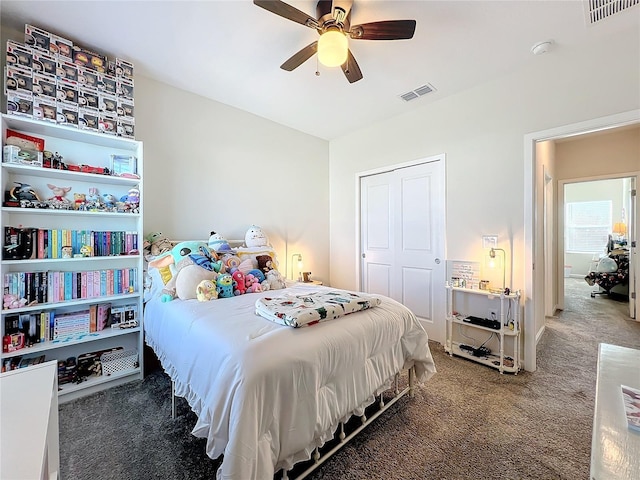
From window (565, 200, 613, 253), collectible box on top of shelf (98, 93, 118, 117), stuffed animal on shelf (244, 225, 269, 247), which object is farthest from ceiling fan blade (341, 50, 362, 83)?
window (565, 200, 613, 253)

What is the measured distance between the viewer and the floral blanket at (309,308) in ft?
4.77

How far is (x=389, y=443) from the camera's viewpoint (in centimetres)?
161

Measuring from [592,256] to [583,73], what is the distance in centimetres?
713

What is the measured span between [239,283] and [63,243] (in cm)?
135

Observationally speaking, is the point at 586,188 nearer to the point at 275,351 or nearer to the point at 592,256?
the point at 592,256

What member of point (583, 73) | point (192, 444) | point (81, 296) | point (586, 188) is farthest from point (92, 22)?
point (586, 188)

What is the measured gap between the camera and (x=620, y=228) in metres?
6.36

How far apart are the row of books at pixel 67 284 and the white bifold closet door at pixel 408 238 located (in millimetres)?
2869

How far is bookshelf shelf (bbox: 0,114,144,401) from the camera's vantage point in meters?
1.89

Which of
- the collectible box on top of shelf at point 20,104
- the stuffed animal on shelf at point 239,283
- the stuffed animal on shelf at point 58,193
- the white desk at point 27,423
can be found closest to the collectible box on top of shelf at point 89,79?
the collectible box on top of shelf at point 20,104

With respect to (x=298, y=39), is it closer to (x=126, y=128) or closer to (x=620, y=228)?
(x=126, y=128)

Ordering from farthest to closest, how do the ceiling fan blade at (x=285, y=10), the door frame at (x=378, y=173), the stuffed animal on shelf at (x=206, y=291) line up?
1. the door frame at (x=378, y=173)
2. the stuffed animal on shelf at (x=206, y=291)
3. the ceiling fan blade at (x=285, y=10)

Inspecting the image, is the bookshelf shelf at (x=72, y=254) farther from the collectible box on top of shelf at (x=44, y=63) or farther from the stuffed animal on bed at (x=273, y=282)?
the stuffed animal on bed at (x=273, y=282)

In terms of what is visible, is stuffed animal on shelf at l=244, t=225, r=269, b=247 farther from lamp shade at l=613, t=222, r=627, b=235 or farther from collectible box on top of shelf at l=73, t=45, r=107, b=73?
lamp shade at l=613, t=222, r=627, b=235
